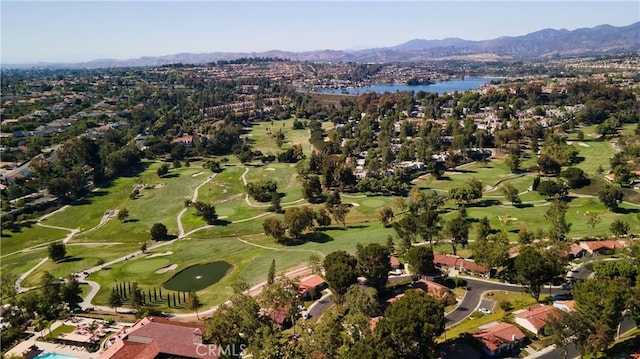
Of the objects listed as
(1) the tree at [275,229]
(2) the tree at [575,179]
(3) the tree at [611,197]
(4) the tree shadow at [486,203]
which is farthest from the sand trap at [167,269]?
(2) the tree at [575,179]

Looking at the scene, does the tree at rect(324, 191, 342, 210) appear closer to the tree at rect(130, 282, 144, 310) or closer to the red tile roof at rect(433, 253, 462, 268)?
the red tile roof at rect(433, 253, 462, 268)

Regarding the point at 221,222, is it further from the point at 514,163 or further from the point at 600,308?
the point at 514,163

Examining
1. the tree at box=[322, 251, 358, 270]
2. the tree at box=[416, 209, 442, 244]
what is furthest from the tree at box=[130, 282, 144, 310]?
the tree at box=[416, 209, 442, 244]

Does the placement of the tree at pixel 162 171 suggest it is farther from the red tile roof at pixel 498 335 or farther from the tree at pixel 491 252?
the red tile roof at pixel 498 335

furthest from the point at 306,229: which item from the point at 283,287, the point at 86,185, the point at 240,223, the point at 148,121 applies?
the point at 148,121

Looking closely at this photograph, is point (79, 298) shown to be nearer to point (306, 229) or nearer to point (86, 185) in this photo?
point (306, 229)

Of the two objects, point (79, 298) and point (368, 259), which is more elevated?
point (368, 259)
